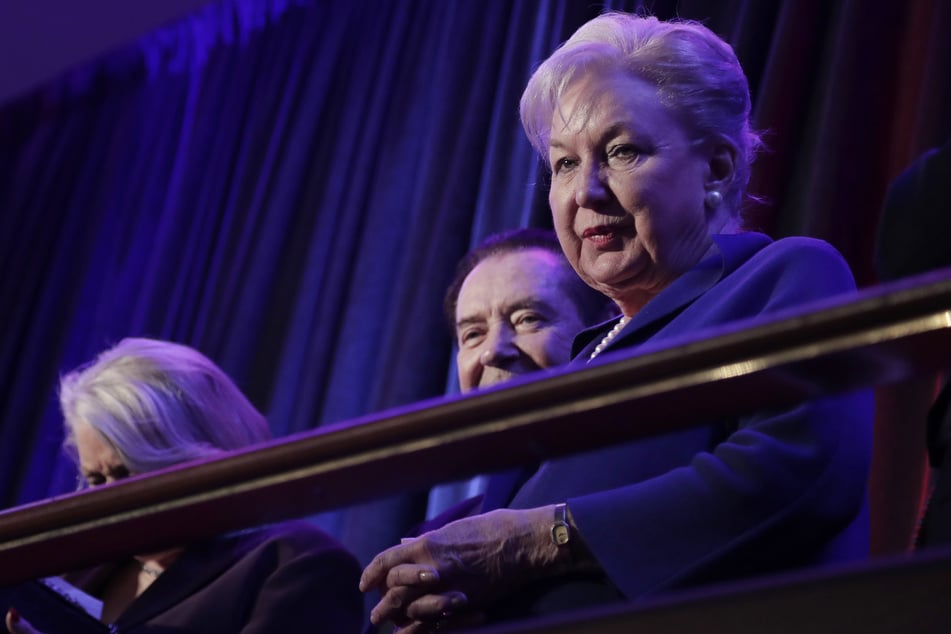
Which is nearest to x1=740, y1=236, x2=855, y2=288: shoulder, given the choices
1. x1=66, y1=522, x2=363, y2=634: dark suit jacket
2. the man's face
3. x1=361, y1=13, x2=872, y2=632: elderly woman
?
x1=361, y1=13, x2=872, y2=632: elderly woman

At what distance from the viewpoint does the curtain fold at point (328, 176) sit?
2.31 meters

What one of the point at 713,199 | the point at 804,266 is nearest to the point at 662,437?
the point at 804,266

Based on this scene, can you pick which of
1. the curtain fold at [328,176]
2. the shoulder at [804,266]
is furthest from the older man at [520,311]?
the shoulder at [804,266]

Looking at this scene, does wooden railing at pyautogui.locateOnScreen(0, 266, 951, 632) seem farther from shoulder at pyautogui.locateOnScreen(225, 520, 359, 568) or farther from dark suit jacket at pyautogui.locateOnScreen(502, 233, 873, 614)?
shoulder at pyautogui.locateOnScreen(225, 520, 359, 568)

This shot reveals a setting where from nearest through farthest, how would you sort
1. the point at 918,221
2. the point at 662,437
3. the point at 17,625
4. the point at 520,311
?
the point at 918,221
the point at 662,437
the point at 17,625
the point at 520,311

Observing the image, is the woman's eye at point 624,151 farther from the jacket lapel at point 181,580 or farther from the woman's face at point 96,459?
the woman's face at point 96,459

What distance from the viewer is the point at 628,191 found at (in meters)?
1.63

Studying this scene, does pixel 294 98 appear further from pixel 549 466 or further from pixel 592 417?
pixel 592 417

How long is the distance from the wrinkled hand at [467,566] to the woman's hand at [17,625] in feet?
2.26

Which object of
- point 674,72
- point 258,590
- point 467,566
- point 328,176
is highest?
point 328,176

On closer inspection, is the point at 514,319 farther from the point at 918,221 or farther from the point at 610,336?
the point at 918,221

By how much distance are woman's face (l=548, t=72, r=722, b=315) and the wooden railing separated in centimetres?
74

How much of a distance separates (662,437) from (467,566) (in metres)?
0.23

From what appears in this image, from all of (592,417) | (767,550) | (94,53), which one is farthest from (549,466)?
(94,53)
